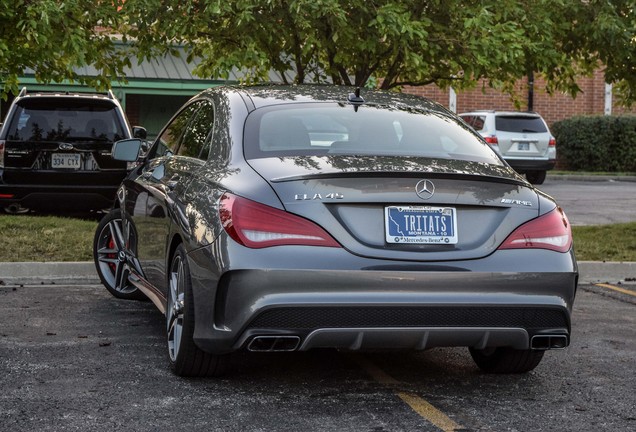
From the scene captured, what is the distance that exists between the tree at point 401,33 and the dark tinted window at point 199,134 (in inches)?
166

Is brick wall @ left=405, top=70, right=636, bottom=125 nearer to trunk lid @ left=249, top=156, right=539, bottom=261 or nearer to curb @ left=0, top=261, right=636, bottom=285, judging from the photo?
curb @ left=0, top=261, right=636, bottom=285

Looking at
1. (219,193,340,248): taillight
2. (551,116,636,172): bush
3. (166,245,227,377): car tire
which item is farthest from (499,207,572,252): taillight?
(551,116,636,172): bush

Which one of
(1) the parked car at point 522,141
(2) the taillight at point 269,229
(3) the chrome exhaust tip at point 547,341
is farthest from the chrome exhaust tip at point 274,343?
(1) the parked car at point 522,141

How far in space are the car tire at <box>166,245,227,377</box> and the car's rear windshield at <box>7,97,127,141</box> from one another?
26.9ft

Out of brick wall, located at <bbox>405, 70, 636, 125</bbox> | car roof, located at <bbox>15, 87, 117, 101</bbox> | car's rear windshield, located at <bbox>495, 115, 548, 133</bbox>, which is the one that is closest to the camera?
car roof, located at <bbox>15, 87, 117, 101</bbox>

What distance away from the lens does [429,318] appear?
17.9 ft

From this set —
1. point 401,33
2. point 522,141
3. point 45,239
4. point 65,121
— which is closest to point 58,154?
point 65,121

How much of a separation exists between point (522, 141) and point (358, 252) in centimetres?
2320

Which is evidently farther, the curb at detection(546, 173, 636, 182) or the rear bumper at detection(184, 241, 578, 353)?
the curb at detection(546, 173, 636, 182)

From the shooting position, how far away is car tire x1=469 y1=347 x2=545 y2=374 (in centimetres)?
636

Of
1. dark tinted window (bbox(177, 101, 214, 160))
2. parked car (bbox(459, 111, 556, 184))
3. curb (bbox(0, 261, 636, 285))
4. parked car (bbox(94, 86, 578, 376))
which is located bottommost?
parked car (bbox(459, 111, 556, 184))

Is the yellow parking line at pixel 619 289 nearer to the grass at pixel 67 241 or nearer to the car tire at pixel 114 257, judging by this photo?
the grass at pixel 67 241

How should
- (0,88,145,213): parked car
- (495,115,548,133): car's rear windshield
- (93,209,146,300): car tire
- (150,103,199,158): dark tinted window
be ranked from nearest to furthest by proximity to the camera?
(150,103,199,158): dark tinted window
(93,209,146,300): car tire
(0,88,145,213): parked car
(495,115,548,133): car's rear windshield

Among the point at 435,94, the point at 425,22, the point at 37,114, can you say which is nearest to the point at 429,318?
the point at 425,22
